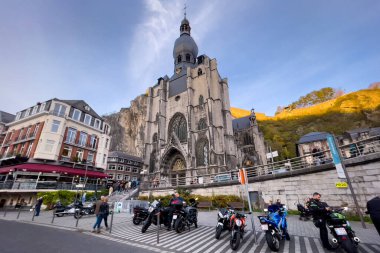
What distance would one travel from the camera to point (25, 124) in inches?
977

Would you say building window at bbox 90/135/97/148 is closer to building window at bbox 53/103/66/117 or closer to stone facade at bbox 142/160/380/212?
building window at bbox 53/103/66/117

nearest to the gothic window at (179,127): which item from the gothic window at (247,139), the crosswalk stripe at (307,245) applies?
the gothic window at (247,139)

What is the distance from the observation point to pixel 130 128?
58.4m

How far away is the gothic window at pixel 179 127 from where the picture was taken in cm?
2988

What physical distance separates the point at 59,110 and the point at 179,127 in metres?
17.8

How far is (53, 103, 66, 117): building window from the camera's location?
23.3 m

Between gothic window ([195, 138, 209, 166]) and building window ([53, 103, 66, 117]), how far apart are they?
19.6 m

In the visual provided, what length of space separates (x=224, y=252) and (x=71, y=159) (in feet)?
82.2

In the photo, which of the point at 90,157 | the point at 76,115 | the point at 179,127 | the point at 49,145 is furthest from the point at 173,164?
the point at 49,145

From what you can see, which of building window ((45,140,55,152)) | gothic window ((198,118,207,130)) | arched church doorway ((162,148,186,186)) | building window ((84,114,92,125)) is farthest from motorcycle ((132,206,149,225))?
building window ((84,114,92,125))

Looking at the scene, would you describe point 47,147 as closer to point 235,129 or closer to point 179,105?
point 179,105

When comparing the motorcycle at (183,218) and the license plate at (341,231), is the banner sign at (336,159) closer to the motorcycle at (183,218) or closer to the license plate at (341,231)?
the license plate at (341,231)

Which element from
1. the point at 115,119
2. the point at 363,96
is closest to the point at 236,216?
the point at 115,119

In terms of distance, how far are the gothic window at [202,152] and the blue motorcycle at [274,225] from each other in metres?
19.6
